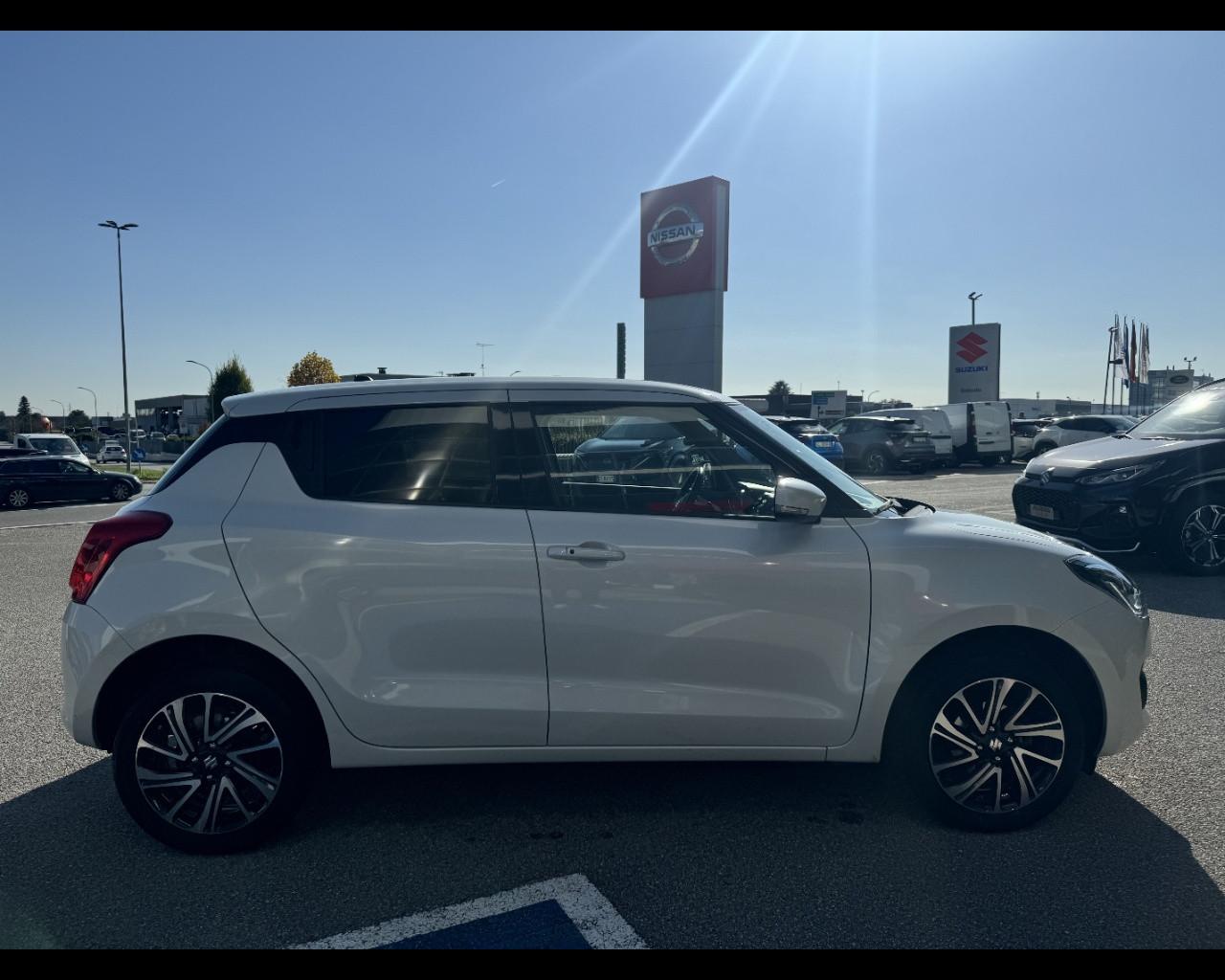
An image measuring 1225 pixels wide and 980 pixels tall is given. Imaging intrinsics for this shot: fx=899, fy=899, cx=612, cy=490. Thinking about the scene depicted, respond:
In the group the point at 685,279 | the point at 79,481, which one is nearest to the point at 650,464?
the point at 79,481

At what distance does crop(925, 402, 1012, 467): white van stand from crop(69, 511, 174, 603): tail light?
2754 cm

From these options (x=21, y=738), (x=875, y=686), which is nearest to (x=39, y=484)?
(x=21, y=738)

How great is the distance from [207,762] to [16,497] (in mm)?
19741

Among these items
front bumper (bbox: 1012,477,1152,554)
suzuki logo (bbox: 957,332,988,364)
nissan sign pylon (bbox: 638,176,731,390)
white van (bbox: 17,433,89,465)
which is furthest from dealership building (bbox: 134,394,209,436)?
front bumper (bbox: 1012,477,1152,554)

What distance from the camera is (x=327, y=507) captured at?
325cm

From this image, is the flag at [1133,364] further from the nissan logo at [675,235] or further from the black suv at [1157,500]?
the black suv at [1157,500]

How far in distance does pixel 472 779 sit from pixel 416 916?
3.63 feet

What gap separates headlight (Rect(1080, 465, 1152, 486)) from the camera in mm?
8234

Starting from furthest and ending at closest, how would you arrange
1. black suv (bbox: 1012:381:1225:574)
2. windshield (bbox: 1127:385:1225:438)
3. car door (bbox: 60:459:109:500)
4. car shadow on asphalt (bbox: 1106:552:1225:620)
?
1. car door (bbox: 60:459:109:500)
2. windshield (bbox: 1127:385:1225:438)
3. black suv (bbox: 1012:381:1225:574)
4. car shadow on asphalt (bbox: 1106:552:1225:620)

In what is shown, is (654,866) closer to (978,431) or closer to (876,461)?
(876,461)

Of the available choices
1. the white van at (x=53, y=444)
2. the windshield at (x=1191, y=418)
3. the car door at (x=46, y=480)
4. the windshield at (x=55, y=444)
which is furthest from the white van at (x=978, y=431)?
the windshield at (x=55, y=444)

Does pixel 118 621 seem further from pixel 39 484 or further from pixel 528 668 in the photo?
pixel 39 484

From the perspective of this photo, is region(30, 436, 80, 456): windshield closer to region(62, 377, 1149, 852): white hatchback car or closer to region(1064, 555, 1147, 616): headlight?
region(62, 377, 1149, 852): white hatchback car

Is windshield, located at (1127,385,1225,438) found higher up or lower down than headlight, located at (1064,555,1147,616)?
higher up
